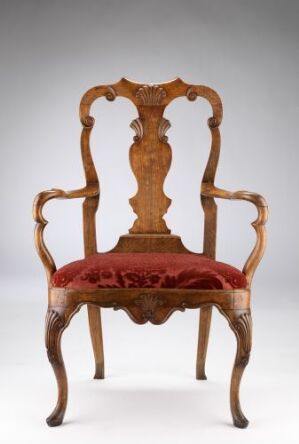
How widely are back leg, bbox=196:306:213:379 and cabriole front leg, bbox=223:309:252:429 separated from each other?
0.62 meters

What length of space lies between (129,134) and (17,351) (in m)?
2.98

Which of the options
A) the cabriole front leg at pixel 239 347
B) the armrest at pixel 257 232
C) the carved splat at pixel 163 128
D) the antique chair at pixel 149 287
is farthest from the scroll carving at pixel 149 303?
the carved splat at pixel 163 128

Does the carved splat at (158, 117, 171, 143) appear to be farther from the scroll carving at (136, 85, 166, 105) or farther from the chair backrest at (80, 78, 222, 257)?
the scroll carving at (136, 85, 166, 105)

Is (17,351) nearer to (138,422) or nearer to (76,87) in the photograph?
(138,422)

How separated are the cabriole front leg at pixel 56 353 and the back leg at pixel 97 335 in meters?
0.64

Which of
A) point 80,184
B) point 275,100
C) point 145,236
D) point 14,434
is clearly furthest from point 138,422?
point 275,100

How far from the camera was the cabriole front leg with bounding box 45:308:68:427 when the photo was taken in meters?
3.06

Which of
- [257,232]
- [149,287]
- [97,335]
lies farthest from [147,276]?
[97,335]

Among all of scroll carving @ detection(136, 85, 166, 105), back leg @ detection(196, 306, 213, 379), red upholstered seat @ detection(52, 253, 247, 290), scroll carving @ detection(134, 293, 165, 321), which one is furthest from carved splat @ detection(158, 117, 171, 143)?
scroll carving @ detection(134, 293, 165, 321)

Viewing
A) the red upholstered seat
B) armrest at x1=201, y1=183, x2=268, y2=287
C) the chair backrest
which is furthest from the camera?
the chair backrest

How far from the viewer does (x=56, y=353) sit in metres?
3.08

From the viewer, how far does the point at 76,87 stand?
715 cm

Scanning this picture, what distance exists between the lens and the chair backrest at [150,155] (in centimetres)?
373

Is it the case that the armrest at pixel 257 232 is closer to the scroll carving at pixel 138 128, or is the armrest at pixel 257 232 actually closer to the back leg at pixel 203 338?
the back leg at pixel 203 338
